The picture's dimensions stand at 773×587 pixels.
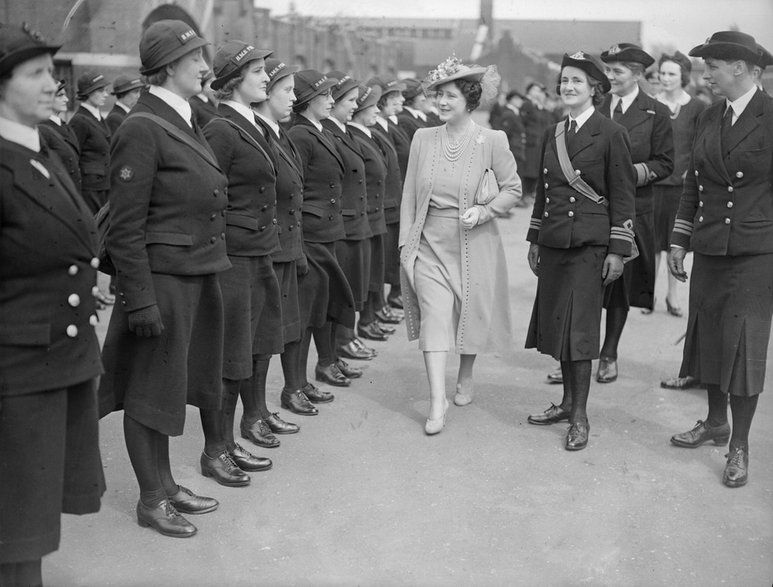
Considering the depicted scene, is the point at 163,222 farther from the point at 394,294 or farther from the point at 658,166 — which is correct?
the point at 394,294

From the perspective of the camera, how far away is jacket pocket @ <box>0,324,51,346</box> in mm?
3182

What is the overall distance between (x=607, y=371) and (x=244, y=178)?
11.4 ft

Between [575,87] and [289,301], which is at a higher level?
[575,87]

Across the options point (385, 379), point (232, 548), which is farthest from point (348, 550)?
point (385, 379)

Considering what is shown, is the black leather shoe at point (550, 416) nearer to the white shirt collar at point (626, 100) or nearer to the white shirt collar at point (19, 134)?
the white shirt collar at point (626, 100)

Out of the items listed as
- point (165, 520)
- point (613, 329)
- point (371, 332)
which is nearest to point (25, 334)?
point (165, 520)

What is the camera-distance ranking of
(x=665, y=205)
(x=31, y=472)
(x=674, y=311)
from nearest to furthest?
(x=31, y=472), (x=665, y=205), (x=674, y=311)

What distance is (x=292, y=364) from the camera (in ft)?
20.4

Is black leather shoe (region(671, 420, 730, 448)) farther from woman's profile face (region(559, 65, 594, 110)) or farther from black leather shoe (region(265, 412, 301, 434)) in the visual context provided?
black leather shoe (region(265, 412, 301, 434))

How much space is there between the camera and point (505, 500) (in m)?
4.87

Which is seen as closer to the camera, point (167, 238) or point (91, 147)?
point (167, 238)

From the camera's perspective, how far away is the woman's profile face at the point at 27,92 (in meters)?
3.16

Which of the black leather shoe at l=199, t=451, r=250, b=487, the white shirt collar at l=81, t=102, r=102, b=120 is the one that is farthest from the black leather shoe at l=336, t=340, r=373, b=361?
the white shirt collar at l=81, t=102, r=102, b=120

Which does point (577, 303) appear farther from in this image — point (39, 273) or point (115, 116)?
point (115, 116)
